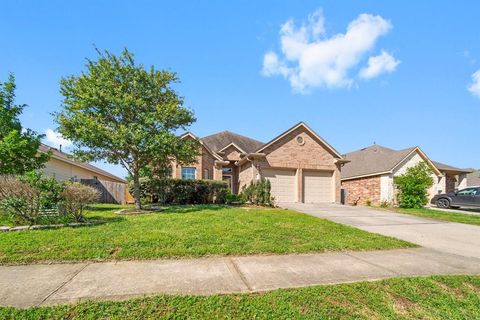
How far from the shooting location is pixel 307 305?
334 centimetres

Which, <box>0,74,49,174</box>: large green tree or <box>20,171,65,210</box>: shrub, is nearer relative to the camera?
<box>20,171,65,210</box>: shrub

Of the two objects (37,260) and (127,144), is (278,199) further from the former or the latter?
(37,260)

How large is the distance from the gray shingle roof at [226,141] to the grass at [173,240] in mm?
16783

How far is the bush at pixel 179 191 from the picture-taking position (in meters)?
16.5

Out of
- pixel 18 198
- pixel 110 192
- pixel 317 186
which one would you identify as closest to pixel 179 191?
pixel 110 192

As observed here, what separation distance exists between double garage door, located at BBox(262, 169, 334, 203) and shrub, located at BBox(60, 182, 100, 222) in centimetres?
1210

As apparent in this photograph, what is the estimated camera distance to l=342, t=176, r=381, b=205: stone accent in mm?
22108

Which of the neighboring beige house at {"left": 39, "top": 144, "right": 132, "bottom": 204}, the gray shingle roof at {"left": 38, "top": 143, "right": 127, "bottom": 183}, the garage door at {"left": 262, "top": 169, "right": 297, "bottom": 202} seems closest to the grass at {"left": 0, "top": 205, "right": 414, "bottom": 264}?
the gray shingle roof at {"left": 38, "top": 143, "right": 127, "bottom": 183}

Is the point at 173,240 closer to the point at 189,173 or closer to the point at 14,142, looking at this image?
the point at 14,142

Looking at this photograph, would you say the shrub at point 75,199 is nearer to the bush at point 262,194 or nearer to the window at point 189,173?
the bush at point 262,194

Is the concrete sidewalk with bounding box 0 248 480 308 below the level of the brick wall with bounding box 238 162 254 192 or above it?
below

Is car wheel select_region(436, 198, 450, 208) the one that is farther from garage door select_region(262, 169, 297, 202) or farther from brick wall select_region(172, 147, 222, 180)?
brick wall select_region(172, 147, 222, 180)

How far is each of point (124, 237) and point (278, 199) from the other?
13280 mm

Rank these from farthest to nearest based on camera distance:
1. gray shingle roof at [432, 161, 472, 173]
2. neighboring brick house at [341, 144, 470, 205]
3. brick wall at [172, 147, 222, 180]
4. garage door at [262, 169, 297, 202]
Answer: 1. gray shingle roof at [432, 161, 472, 173]
2. neighboring brick house at [341, 144, 470, 205]
3. brick wall at [172, 147, 222, 180]
4. garage door at [262, 169, 297, 202]
